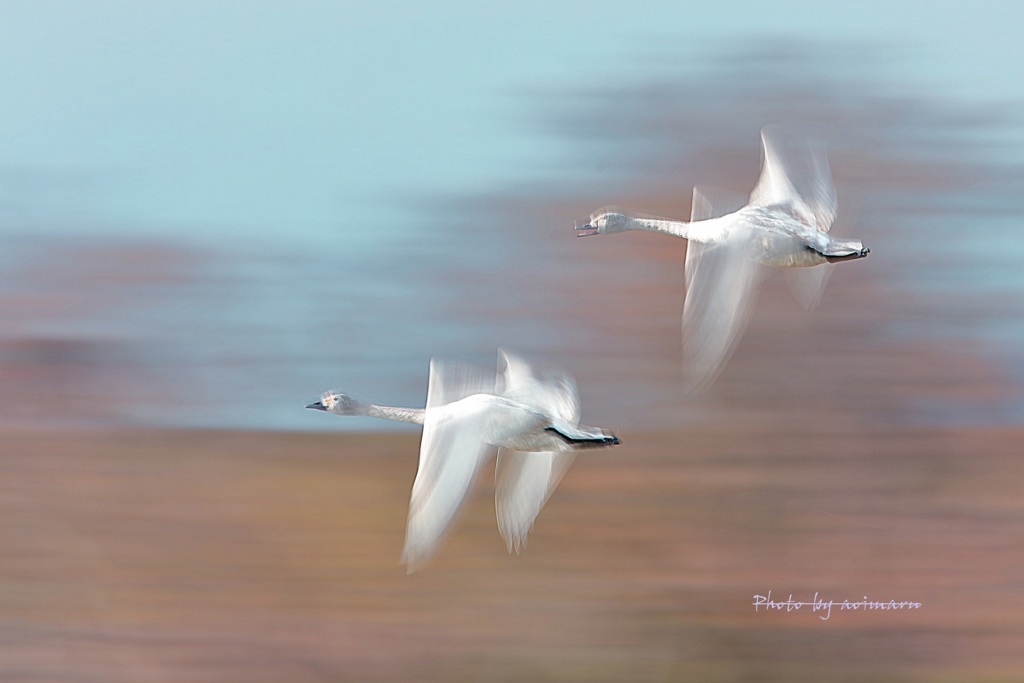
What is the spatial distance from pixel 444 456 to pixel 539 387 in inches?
10.6

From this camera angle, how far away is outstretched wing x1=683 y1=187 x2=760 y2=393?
1608mm

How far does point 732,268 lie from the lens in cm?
171

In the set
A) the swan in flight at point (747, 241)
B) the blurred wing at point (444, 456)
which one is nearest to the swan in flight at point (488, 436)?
the blurred wing at point (444, 456)

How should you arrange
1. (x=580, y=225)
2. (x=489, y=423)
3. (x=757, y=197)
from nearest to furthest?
1. (x=489, y=423)
2. (x=757, y=197)
3. (x=580, y=225)

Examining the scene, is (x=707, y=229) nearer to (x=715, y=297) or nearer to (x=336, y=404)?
(x=715, y=297)

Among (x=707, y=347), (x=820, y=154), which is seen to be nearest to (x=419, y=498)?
(x=707, y=347)

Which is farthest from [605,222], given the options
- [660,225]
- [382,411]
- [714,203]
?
[382,411]

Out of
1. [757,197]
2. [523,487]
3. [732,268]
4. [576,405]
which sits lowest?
[523,487]

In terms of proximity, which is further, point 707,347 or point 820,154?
point 820,154

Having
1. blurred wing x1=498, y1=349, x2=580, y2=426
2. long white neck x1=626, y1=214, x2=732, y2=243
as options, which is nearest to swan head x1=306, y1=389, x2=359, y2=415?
blurred wing x1=498, y1=349, x2=580, y2=426

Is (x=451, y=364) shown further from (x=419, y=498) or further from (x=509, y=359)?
(x=419, y=498)

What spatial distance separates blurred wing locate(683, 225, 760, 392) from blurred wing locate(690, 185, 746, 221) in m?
0.08

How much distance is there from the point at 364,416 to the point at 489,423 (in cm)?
39

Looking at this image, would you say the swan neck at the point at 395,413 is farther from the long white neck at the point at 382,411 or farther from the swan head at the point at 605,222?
the swan head at the point at 605,222
